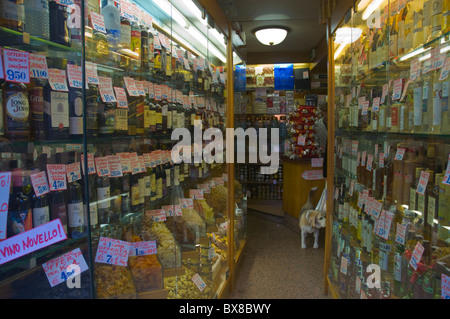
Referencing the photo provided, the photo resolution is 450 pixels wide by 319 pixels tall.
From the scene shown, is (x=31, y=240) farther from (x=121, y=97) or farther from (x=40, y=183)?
(x=121, y=97)

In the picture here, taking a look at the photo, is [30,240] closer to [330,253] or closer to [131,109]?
[131,109]

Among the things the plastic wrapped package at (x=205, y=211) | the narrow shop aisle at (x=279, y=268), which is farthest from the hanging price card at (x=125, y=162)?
the narrow shop aisle at (x=279, y=268)

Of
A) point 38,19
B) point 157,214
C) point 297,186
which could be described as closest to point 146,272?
point 157,214

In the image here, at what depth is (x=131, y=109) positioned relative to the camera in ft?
6.05

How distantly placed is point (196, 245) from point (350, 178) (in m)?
1.27

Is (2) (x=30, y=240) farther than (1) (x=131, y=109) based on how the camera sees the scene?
No

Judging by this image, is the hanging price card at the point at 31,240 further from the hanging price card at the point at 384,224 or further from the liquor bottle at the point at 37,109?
the hanging price card at the point at 384,224

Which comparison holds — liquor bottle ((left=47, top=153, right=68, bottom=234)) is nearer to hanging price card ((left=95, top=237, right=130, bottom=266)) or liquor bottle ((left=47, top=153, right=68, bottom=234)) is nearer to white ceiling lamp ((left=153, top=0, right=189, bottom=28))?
hanging price card ((left=95, top=237, right=130, bottom=266))

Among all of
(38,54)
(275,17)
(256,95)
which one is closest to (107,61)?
→ (38,54)

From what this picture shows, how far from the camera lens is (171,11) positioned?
2203 mm

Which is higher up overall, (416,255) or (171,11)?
(171,11)

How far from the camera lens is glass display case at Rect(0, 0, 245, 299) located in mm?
1214

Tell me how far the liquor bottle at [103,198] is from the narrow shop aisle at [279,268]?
194cm

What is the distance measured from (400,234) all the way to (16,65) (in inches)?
71.6
